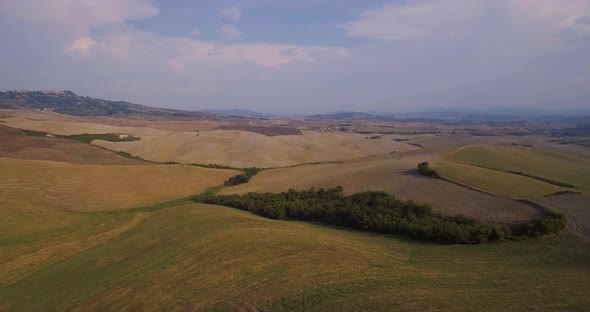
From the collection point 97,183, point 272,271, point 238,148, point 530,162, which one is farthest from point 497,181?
point 238,148

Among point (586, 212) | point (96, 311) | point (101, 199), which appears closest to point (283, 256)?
point (96, 311)

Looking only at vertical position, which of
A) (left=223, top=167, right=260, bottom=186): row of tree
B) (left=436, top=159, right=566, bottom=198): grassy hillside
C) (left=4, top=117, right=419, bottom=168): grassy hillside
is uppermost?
(left=436, top=159, right=566, bottom=198): grassy hillside

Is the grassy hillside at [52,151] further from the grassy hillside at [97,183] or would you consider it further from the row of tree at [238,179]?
the row of tree at [238,179]

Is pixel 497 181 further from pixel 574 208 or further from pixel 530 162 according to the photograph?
pixel 530 162

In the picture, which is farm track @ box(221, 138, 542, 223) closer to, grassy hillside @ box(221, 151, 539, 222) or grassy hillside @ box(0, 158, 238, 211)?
grassy hillside @ box(221, 151, 539, 222)

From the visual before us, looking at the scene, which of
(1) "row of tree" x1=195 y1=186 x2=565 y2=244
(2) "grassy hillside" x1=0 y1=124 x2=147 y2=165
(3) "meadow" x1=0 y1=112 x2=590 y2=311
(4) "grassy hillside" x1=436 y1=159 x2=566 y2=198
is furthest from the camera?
(2) "grassy hillside" x1=0 y1=124 x2=147 y2=165

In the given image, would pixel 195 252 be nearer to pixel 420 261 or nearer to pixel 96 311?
pixel 96 311

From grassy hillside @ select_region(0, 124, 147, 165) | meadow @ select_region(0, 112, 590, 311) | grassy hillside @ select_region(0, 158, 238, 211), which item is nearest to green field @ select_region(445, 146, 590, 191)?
meadow @ select_region(0, 112, 590, 311)
